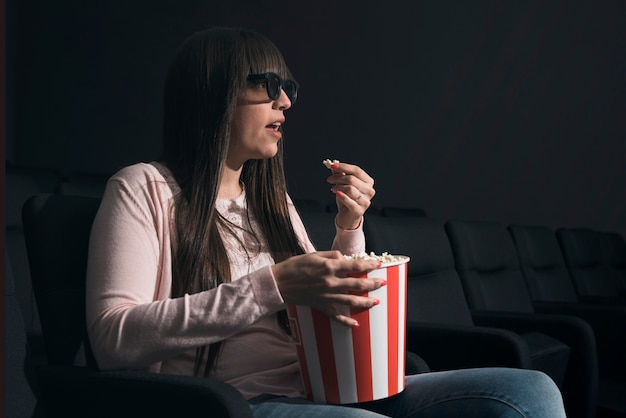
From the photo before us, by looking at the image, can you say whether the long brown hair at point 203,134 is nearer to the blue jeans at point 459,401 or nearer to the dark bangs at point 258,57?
the dark bangs at point 258,57

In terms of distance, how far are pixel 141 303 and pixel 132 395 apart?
139mm

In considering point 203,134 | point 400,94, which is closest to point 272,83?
point 203,134

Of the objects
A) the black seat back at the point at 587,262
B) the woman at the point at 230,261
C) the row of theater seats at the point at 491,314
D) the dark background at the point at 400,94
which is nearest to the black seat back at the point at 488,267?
the row of theater seats at the point at 491,314

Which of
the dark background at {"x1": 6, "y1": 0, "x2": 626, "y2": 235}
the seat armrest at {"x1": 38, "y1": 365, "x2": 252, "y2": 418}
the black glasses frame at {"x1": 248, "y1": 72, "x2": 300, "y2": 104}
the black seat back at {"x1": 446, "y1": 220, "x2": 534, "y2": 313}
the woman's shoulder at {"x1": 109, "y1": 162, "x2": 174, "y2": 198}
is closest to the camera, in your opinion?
the seat armrest at {"x1": 38, "y1": 365, "x2": 252, "y2": 418}

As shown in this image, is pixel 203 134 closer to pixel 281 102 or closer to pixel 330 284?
pixel 281 102

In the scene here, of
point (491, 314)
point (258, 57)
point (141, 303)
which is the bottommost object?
point (491, 314)

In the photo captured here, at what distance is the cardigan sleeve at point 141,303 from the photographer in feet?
3.43

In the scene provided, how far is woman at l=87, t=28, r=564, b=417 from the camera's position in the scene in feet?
3.43

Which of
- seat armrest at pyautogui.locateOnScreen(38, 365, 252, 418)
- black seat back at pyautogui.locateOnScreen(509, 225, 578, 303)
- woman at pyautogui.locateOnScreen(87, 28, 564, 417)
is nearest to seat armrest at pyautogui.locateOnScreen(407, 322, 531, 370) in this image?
woman at pyautogui.locateOnScreen(87, 28, 564, 417)

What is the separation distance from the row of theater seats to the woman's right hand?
2.39 ft

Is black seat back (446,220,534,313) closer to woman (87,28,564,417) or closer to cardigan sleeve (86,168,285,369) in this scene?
woman (87,28,564,417)

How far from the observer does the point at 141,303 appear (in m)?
1.09

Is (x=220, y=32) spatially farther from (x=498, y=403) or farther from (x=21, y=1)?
(x=21, y=1)

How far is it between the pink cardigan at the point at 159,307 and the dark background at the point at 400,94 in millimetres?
4283
